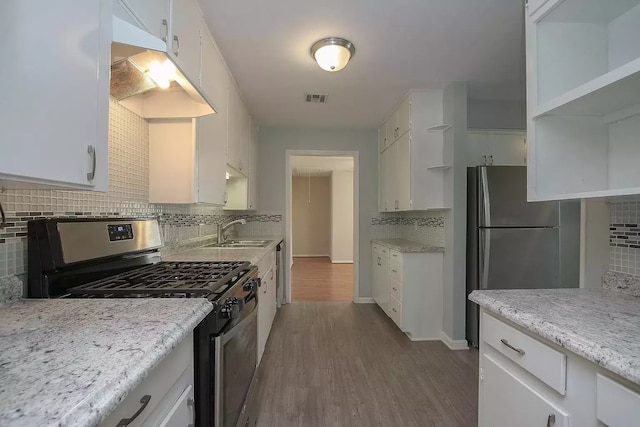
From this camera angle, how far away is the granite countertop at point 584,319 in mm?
718

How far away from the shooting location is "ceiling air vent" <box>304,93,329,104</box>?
3150mm

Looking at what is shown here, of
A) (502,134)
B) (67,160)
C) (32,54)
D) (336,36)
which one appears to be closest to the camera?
(32,54)

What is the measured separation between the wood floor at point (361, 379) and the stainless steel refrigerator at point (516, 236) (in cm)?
66

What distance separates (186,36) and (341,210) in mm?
6809

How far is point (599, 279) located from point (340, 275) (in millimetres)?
5137

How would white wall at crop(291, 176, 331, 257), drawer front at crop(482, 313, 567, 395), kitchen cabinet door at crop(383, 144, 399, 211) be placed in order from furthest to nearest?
white wall at crop(291, 176, 331, 257) < kitchen cabinet door at crop(383, 144, 399, 211) < drawer front at crop(482, 313, 567, 395)

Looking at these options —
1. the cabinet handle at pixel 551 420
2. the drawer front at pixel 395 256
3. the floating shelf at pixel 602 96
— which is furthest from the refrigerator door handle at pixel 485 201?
the cabinet handle at pixel 551 420

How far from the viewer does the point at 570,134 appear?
51.8 inches

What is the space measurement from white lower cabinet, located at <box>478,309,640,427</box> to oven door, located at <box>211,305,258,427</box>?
1.02 meters

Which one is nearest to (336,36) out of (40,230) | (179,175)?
(179,175)

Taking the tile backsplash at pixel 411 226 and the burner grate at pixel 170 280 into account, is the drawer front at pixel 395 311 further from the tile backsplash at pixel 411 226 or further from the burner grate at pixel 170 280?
the burner grate at pixel 170 280

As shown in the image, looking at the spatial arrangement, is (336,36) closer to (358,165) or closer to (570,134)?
(570,134)

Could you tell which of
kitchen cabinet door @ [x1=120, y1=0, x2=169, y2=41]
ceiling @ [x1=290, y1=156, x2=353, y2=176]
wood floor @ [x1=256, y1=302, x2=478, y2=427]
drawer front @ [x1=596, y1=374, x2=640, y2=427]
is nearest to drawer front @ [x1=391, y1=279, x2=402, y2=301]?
wood floor @ [x1=256, y1=302, x2=478, y2=427]

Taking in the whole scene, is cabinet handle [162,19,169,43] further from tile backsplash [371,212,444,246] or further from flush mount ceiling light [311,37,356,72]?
tile backsplash [371,212,444,246]
